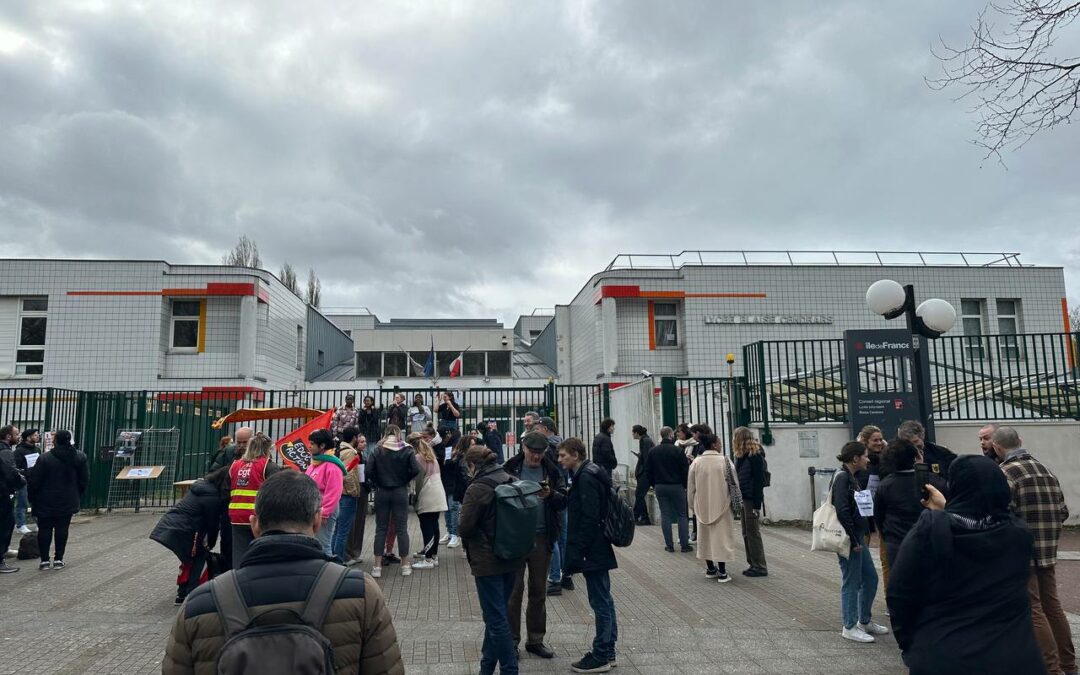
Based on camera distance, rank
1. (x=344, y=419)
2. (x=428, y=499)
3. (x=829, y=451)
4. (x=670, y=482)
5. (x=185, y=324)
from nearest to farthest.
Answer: (x=428, y=499) → (x=670, y=482) → (x=829, y=451) → (x=344, y=419) → (x=185, y=324)

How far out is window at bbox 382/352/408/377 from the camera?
2834 centimetres

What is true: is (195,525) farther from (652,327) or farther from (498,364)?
(498,364)

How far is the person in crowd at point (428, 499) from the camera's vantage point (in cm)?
912

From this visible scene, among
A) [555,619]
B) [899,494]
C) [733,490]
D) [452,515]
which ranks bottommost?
[555,619]

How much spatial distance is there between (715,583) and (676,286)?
55.2 ft

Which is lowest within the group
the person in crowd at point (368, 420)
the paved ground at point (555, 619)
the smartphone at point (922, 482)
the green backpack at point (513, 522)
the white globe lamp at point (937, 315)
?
the paved ground at point (555, 619)

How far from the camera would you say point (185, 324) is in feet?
76.9

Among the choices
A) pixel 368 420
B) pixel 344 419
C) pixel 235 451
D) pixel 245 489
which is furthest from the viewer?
pixel 368 420

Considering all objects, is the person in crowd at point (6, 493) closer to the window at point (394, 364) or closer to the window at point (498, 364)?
the window at point (394, 364)

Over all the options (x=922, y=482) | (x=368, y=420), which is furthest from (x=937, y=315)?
(x=368, y=420)

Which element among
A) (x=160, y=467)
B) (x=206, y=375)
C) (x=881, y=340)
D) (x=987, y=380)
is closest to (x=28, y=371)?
(x=206, y=375)

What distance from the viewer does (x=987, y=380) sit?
1407 cm

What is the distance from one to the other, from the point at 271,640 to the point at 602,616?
12.6 feet

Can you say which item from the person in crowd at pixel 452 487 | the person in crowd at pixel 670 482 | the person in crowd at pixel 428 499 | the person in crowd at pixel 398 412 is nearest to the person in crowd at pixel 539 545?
the person in crowd at pixel 428 499
